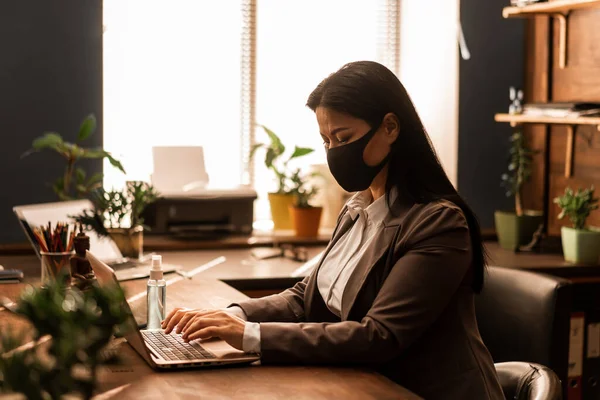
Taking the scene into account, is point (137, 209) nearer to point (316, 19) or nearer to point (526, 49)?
point (316, 19)

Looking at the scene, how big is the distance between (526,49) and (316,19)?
0.96 m

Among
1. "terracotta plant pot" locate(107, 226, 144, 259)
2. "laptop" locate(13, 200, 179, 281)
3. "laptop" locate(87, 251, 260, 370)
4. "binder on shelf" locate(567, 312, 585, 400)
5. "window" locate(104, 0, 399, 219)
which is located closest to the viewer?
"laptop" locate(87, 251, 260, 370)

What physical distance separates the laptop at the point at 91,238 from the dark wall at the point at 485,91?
64.8 inches

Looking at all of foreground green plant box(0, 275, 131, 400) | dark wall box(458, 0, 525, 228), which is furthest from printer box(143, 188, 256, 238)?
foreground green plant box(0, 275, 131, 400)

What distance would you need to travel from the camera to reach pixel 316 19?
13.7 feet

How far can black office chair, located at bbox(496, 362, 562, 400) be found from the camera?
1872 millimetres

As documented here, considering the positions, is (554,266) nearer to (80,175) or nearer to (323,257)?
(323,257)

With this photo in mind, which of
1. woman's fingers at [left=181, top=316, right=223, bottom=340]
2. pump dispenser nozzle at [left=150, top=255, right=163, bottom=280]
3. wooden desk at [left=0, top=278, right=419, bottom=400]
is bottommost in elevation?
wooden desk at [left=0, top=278, right=419, bottom=400]

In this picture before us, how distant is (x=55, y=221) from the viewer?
2.92 metres

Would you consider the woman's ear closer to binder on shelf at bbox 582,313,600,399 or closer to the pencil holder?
the pencil holder

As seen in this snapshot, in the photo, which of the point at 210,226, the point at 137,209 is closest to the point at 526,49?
the point at 210,226

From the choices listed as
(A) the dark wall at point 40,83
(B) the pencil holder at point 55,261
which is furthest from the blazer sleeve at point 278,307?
(A) the dark wall at point 40,83

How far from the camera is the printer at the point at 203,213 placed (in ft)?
11.8

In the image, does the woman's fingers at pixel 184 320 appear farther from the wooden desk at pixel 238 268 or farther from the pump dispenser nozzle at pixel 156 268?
the wooden desk at pixel 238 268
